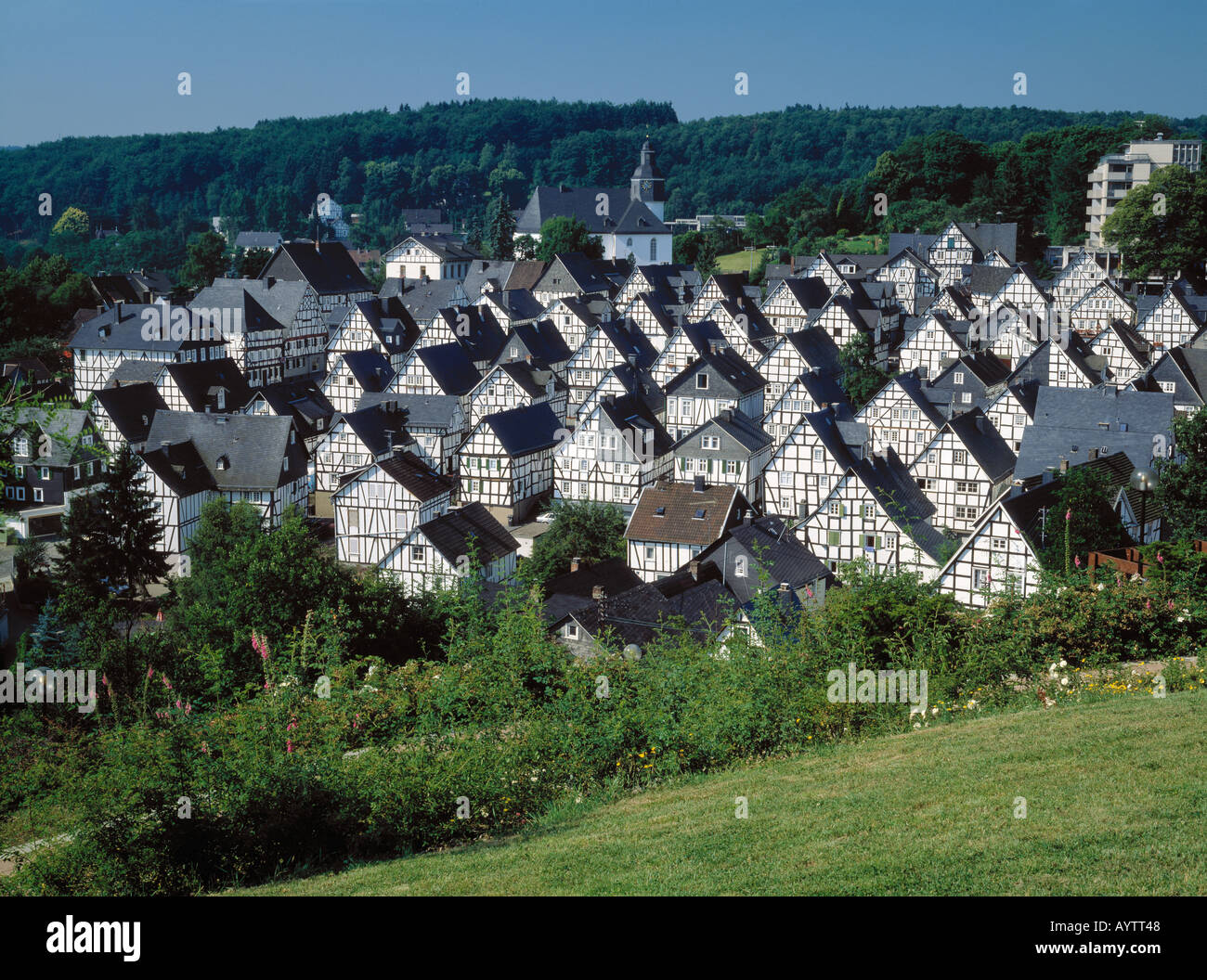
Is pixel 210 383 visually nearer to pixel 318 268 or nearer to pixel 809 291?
pixel 318 268

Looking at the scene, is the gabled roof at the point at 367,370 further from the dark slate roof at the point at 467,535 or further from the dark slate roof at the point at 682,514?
the dark slate roof at the point at 682,514

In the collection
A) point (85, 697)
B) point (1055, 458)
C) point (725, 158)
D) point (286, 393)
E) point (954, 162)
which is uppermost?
point (725, 158)

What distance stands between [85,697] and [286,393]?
33.6 meters

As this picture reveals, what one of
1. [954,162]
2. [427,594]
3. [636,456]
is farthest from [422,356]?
[954,162]

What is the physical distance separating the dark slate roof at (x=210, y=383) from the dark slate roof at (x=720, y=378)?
20167mm

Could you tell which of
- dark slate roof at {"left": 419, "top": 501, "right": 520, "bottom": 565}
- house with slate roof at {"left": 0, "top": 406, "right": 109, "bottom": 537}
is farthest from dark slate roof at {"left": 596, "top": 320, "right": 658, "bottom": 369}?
house with slate roof at {"left": 0, "top": 406, "right": 109, "bottom": 537}

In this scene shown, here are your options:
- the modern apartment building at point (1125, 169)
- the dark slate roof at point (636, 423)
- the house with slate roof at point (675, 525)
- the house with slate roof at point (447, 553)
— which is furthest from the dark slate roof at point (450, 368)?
the modern apartment building at point (1125, 169)

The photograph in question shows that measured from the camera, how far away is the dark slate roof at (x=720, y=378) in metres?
54.1

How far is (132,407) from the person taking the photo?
51.6 metres

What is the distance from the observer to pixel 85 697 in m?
25.4

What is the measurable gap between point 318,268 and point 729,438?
40.8 meters

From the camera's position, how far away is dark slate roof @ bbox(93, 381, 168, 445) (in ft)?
165

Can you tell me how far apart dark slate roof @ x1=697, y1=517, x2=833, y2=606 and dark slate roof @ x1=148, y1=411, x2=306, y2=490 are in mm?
17849
